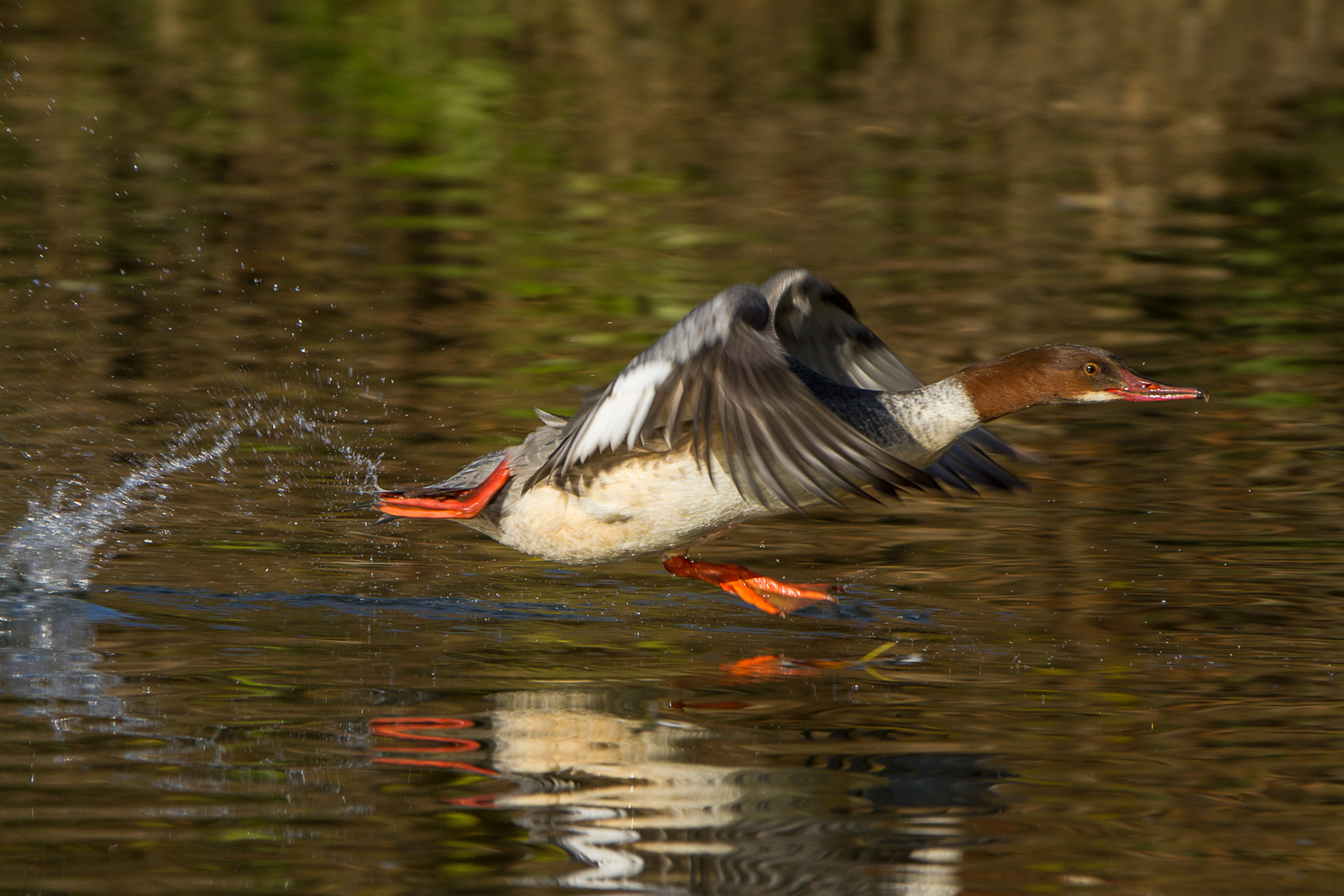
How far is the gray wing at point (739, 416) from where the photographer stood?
532 cm

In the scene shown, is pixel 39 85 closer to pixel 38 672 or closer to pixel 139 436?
pixel 139 436

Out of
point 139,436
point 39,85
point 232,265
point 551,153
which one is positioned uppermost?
point 39,85

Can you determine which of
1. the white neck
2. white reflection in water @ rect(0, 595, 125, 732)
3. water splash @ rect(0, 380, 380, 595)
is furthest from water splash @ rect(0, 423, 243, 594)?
the white neck

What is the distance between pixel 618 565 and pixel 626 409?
1.58 meters

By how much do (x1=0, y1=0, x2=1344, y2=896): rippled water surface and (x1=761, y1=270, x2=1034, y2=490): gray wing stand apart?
363mm

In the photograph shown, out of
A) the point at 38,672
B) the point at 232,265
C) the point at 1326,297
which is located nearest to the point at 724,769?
the point at 38,672

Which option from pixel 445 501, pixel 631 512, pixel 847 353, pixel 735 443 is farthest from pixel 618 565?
pixel 735 443

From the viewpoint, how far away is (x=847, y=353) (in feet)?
23.8

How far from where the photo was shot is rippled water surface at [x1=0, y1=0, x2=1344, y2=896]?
4.18 meters

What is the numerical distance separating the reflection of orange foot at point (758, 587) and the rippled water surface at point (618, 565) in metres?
0.11

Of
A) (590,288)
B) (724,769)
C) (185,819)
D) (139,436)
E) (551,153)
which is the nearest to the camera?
(185,819)

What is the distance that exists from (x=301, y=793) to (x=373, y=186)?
10810mm

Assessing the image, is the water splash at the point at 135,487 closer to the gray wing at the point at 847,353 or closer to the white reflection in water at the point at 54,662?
the white reflection in water at the point at 54,662

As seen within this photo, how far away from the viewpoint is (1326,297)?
12.1 meters
